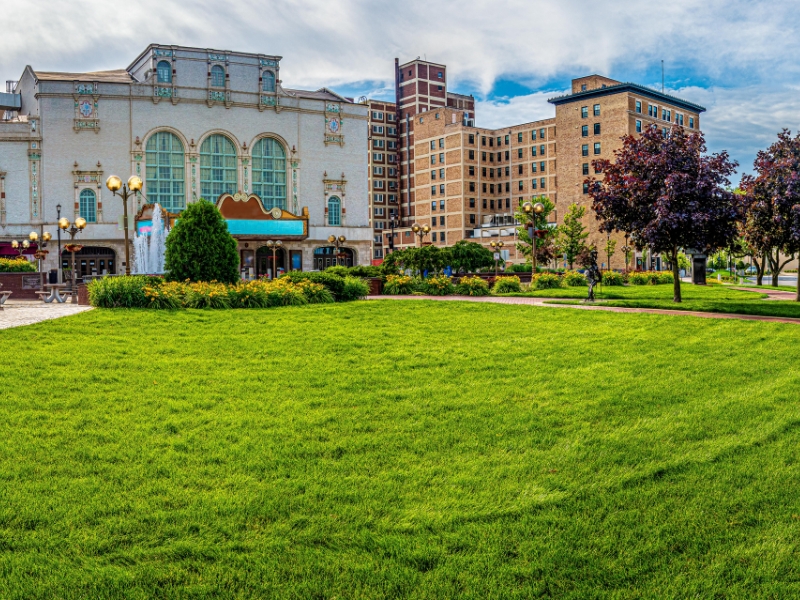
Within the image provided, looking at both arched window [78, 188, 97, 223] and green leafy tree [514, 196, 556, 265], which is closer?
green leafy tree [514, 196, 556, 265]

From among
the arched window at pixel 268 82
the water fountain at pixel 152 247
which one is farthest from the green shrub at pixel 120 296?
the arched window at pixel 268 82

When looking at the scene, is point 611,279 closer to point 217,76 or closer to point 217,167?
point 217,167

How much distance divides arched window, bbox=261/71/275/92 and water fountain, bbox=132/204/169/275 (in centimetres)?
2121

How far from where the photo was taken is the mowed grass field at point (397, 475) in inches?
167

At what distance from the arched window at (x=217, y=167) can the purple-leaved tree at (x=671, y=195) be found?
5144 centimetres

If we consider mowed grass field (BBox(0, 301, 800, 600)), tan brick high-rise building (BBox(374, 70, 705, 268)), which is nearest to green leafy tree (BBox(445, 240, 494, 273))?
mowed grass field (BBox(0, 301, 800, 600))

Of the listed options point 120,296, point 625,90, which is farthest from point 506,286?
point 625,90

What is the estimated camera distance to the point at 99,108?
64.9 meters

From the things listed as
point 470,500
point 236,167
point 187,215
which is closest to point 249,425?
point 470,500

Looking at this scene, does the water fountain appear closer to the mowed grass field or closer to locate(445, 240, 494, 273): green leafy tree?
locate(445, 240, 494, 273): green leafy tree

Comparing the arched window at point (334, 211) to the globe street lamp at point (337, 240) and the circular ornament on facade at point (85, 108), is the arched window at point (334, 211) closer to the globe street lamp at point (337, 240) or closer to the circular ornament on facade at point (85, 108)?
the globe street lamp at point (337, 240)

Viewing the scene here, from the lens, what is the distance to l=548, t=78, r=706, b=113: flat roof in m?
84.9

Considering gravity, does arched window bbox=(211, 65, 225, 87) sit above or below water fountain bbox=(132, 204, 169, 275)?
above

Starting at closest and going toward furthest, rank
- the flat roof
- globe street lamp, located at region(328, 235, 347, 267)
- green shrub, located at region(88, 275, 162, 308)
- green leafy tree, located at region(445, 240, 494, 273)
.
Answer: green shrub, located at region(88, 275, 162, 308)
green leafy tree, located at region(445, 240, 494, 273)
globe street lamp, located at region(328, 235, 347, 267)
the flat roof
